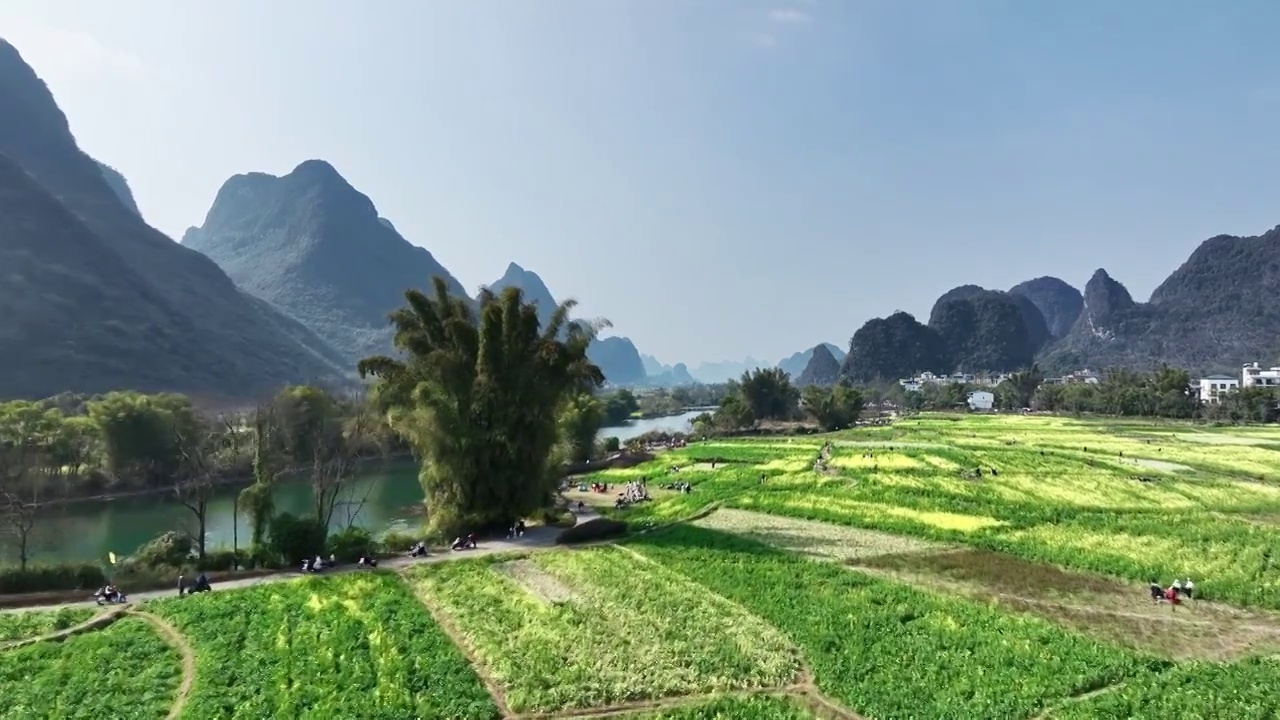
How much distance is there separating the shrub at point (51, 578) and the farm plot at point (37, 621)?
11.0ft

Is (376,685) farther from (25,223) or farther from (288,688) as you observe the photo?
(25,223)

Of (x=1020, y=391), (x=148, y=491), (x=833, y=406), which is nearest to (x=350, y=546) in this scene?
(x=148, y=491)

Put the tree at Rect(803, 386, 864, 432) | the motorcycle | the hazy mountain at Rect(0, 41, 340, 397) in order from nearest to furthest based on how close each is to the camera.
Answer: the motorcycle
the hazy mountain at Rect(0, 41, 340, 397)
the tree at Rect(803, 386, 864, 432)

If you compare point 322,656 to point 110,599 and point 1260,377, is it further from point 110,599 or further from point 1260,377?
point 1260,377

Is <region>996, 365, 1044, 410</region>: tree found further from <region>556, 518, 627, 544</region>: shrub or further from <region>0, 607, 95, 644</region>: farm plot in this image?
<region>0, 607, 95, 644</region>: farm plot

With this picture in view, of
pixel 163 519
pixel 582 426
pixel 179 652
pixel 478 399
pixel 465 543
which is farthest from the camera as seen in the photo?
pixel 582 426

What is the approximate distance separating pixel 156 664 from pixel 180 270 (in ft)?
561

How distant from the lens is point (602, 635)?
17594 millimetres

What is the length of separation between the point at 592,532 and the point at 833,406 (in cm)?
7661

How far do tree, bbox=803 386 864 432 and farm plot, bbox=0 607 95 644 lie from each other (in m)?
91.1

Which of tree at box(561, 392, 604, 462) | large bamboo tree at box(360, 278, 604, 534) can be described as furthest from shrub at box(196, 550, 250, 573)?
tree at box(561, 392, 604, 462)

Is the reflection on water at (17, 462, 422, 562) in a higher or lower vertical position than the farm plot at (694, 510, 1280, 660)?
lower

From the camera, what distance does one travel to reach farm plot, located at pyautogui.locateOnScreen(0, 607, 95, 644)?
18406mm

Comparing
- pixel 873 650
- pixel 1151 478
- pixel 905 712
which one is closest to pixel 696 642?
pixel 873 650
